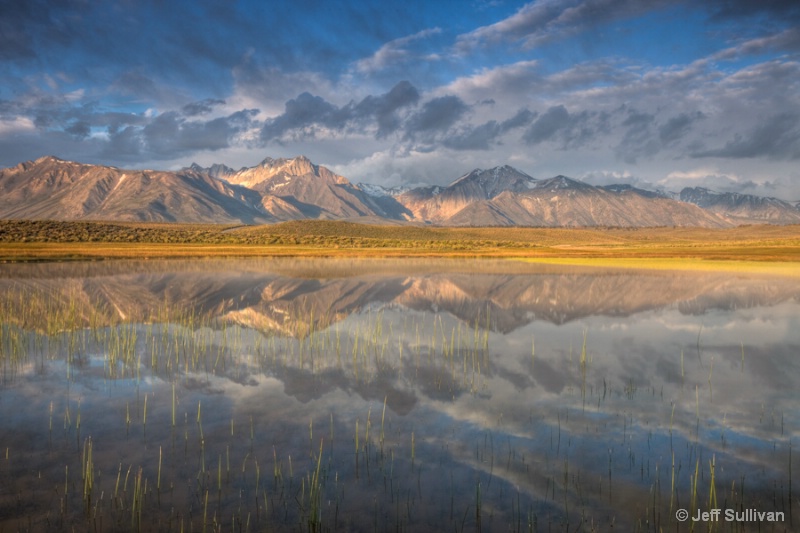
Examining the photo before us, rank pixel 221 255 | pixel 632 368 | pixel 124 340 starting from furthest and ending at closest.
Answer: pixel 221 255
pixel 124 340
pixel 632 368

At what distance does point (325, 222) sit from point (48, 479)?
192 metres

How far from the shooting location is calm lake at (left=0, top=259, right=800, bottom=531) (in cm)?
825

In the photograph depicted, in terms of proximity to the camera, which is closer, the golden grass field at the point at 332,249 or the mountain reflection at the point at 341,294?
the mountain reflection at the point at 341,294

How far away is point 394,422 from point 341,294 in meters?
24.6

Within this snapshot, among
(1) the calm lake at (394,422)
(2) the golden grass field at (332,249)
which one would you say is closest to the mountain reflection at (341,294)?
(1) the calm lake at (394,422)

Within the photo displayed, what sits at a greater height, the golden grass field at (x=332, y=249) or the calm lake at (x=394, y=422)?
the golden grass field at (x=332, y=249)

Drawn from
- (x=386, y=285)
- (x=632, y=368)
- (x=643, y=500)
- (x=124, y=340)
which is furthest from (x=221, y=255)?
(x=643, y=500)

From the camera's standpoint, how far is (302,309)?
2928 cm

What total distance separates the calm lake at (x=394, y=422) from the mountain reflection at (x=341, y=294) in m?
0.99

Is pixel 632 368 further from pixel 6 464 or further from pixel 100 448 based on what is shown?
pixel 6 464

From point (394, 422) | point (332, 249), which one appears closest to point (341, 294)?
point (394, 422)

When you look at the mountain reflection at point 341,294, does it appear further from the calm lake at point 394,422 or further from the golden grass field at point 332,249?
the golden grass field at point 332,249

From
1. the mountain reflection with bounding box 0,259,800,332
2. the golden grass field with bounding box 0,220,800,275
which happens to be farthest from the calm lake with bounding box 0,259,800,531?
the golden grass field with bounding box 0,220,800,275

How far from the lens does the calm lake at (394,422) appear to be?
8250mm
